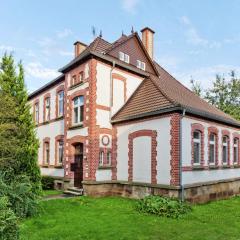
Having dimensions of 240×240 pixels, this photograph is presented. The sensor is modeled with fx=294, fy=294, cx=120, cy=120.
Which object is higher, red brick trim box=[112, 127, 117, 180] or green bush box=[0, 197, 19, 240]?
red brick trim box=[112, 127, 117, 180]

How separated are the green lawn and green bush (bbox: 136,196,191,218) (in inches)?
14.1

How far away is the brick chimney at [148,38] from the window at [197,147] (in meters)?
8.62

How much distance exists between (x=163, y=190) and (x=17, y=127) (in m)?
7.55

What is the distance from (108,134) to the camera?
17.4 m

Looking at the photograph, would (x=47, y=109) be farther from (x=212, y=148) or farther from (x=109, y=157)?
(x=212, y=148)

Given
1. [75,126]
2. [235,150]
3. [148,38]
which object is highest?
[148,38]

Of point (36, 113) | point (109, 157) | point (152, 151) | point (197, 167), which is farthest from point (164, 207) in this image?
point (36, 113)

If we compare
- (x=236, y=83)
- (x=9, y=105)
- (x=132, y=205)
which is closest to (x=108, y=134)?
(x=132, y=205)

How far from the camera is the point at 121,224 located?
396 inches

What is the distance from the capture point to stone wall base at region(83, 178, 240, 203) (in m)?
14.1

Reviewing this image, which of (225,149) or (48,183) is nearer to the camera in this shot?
(225,149)

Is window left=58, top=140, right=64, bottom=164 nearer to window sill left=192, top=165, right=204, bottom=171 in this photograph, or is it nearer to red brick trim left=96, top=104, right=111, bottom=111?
red brick trim left=96, top=104, right=111, bottom=111

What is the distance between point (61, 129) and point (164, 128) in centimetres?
923

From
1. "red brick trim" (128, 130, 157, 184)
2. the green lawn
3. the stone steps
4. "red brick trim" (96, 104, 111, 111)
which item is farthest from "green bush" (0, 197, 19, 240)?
"red brick trim" (96, 104, 111, 111)
